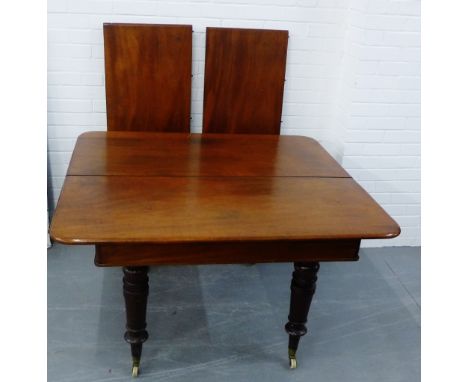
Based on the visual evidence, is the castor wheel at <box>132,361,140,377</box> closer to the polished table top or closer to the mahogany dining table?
the mahogany dining table

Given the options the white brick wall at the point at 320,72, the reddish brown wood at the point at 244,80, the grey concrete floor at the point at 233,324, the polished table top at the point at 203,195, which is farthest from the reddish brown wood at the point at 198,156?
the grey concrete floor at the point at 233,324

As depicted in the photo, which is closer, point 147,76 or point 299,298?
point 299,298

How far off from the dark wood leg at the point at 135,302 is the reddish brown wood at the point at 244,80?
0.95 metres

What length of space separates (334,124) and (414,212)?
27.0 inches

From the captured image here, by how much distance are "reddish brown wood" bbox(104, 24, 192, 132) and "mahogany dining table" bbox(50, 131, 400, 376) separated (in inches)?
10.7

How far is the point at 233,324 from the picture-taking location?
Result: 201 centimetres

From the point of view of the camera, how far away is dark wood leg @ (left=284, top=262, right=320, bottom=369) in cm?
164

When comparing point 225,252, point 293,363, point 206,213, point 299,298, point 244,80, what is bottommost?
point 293,363

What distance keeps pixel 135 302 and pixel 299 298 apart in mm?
570

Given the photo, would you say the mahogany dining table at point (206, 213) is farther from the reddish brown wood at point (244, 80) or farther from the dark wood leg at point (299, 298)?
the reddish brown wood at point (244, 80)

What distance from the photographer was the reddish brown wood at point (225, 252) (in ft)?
4.54

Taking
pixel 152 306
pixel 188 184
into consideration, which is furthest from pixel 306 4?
pixel 152 306

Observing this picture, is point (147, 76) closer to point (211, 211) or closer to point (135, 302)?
point (211, 211)

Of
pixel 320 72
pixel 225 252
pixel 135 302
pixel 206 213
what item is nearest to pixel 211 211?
pixel 206 213
